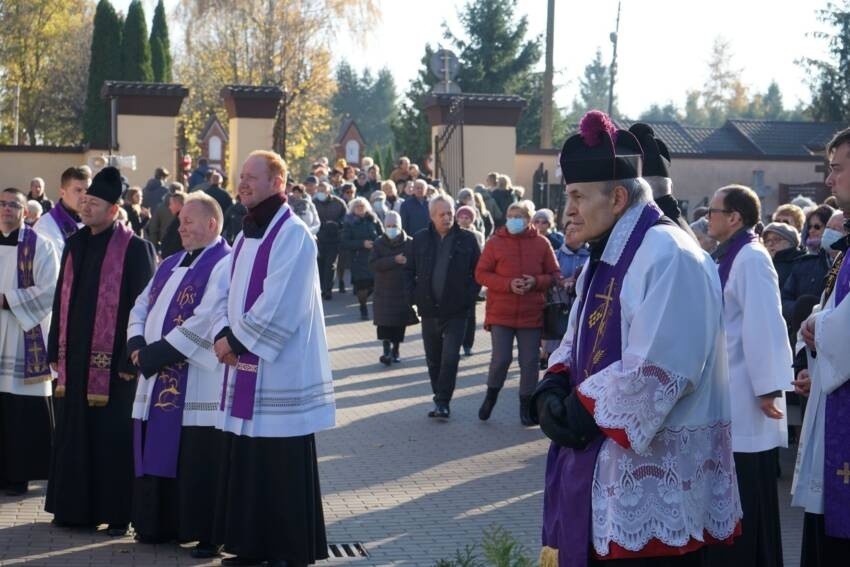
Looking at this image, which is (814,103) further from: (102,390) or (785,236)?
(102,390)

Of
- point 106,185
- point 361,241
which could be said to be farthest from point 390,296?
point 106,185

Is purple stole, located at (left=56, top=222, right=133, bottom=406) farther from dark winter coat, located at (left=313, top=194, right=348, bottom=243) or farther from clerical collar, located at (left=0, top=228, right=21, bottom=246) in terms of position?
dark winter coat, located at (left=313, top=194, right=348, bottom=243)

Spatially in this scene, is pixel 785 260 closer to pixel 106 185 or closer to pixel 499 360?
pixel 499 360

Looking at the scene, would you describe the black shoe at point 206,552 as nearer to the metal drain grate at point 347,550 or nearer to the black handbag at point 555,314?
the metal drain grate at point 347,550

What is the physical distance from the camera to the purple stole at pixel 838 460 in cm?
539

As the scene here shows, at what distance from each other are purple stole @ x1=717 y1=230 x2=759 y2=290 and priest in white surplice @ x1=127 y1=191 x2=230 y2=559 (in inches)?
110

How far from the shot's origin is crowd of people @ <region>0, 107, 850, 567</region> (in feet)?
15.1

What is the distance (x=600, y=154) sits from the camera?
4.75m

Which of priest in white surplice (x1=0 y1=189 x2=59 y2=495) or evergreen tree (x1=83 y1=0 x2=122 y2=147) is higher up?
evergreen tree (x1=83 y1=0 x2=122 y2=147)

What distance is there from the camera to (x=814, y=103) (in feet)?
182

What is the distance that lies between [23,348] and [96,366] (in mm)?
1136

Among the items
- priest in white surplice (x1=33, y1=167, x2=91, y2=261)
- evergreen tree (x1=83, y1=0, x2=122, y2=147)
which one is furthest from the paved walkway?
evergreen tree (x1=83, y1=0, x2=122, y2=147)

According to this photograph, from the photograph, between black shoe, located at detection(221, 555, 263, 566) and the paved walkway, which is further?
the paved walkway

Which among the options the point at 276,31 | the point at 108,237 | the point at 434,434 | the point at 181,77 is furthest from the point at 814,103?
the point at 108,237
